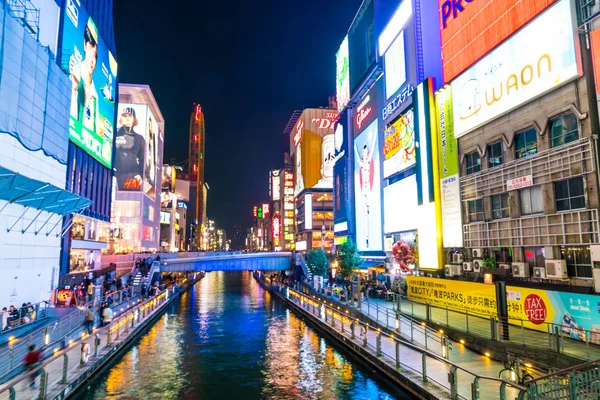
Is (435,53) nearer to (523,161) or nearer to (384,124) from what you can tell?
(384,124)

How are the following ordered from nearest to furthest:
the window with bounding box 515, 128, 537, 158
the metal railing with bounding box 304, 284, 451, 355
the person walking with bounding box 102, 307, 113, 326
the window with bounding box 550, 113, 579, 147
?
the metal railing with bounding box 304, 284, 451, 355 < the window with bounding box 550, 113, 579, 147 < the window with bounding box 515, 128, 537, 158 < the person walking with bounding box 102, 307, 113, 326

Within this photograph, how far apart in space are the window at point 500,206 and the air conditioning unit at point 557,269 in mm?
5650

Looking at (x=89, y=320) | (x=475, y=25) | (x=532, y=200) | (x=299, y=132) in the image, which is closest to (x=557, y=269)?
(x=532, y=200)

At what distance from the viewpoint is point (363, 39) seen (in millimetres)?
69250

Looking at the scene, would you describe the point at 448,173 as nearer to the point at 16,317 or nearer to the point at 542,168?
the point at 542,168

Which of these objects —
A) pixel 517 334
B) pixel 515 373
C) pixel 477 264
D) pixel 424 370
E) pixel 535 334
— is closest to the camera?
pixel 515 373

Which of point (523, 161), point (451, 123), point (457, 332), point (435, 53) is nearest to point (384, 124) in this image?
point (435, 53)

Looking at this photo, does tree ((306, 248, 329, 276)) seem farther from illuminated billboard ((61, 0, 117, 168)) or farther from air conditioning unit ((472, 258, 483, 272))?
illuminated billboard ((61, 0, 117, 168))

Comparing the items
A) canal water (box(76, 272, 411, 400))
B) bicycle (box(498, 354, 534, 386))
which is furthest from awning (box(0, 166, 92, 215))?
bicycle (box(498, 354, 534, 386))

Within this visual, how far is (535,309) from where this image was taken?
18516 millimetres

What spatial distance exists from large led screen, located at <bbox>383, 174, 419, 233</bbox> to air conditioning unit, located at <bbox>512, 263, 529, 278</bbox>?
57.9 ft

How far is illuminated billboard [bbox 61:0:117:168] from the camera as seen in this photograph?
131 ft

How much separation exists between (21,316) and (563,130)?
100 feet

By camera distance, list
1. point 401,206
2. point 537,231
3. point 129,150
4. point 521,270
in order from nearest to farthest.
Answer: point 537,231 < point 521,270 < point 401,206 < point 129,150
